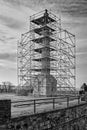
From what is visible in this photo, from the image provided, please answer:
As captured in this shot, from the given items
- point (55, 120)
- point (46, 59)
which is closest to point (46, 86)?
point (46, 59)

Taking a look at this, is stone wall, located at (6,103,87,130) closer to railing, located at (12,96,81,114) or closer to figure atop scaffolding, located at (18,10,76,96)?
railing, located at (12,96,81,114)

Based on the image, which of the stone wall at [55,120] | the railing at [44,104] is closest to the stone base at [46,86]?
the railing at [44,104]

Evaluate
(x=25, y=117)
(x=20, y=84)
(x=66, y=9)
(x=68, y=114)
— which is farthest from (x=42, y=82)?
(x=25, y=117)

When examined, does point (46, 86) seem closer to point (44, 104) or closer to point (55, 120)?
point (44, 104)

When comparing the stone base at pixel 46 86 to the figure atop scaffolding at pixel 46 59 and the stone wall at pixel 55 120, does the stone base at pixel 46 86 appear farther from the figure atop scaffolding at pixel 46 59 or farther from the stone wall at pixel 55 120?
the stone wall at pixel 55 120

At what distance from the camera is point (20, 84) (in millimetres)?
28000

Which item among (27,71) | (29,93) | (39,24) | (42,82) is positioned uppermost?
(39,24)

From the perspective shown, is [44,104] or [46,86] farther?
[46,86]

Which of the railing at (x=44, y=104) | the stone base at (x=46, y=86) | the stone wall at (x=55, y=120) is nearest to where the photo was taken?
the stone wall at (x=55, y=120)

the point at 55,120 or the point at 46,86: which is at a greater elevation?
the point at 46,86

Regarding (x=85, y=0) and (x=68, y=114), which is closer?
(x=68, y=114)

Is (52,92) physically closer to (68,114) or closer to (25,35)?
(25,35)

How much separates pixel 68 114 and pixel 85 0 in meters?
9.31

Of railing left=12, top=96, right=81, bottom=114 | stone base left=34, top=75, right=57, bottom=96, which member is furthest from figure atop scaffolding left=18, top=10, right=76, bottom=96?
railing left=12, top=96, right=81, bottom=114
